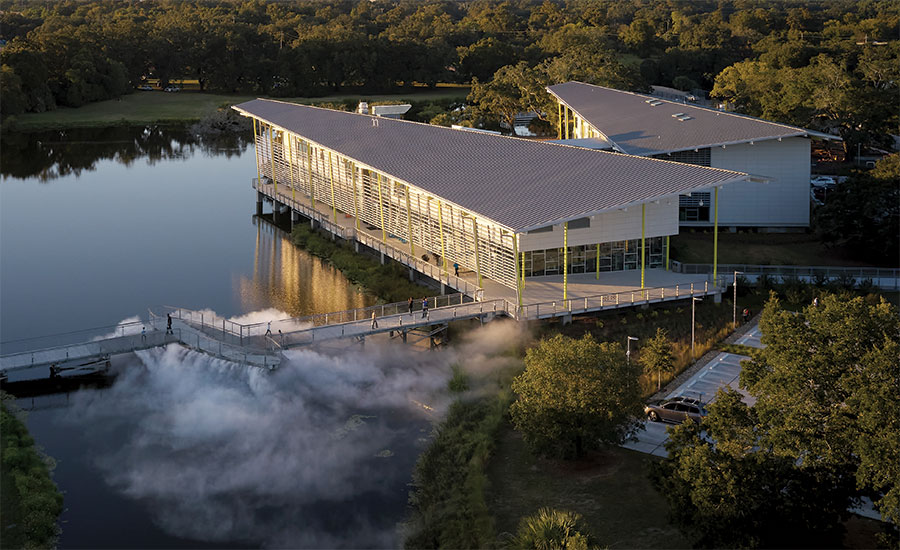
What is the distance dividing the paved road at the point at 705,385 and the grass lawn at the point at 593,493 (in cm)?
66

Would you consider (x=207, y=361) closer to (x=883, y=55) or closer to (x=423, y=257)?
(x=423, y=257)

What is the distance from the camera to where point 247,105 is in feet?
244

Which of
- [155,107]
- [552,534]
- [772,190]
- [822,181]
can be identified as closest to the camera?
[552,534]

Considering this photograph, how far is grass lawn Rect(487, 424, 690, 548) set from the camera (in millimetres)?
26031

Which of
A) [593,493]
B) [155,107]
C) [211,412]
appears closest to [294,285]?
[211,412]

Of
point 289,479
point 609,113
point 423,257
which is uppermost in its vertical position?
point 609,113

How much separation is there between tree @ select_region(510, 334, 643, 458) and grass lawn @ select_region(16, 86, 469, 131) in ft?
296

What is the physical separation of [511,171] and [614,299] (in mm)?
8907

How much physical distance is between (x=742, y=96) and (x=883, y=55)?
74.1 feet

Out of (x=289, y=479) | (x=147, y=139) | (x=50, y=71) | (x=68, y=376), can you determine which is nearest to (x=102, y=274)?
(x=68, y=376)

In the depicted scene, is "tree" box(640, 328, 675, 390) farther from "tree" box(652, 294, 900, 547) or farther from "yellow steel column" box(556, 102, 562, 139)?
"yellow steel column" box(556, 102, 562, 139)

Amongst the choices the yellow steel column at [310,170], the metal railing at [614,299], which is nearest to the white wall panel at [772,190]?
the metal railing at [614,299]

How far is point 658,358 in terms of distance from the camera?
34812mm

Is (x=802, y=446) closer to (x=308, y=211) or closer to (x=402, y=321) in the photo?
(x=402, y=321)
